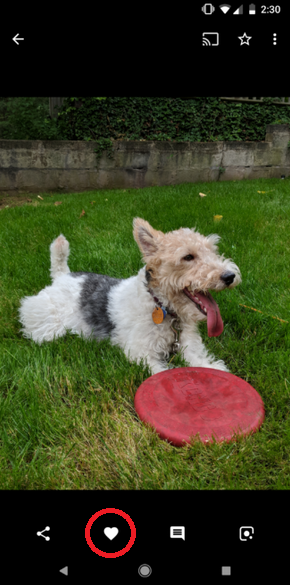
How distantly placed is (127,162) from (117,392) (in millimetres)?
9878

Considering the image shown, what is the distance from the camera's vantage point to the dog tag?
10.1ft

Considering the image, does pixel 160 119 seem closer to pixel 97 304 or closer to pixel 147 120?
pixel 147 120

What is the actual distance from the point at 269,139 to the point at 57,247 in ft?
34.8

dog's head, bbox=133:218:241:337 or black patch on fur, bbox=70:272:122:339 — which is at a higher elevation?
dog's head, bbox=133:218:241:337

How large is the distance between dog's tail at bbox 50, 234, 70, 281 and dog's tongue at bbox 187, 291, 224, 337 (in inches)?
73.3

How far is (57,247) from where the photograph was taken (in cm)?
413

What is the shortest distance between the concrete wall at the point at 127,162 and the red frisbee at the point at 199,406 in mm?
9803

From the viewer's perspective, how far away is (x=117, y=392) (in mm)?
2695
